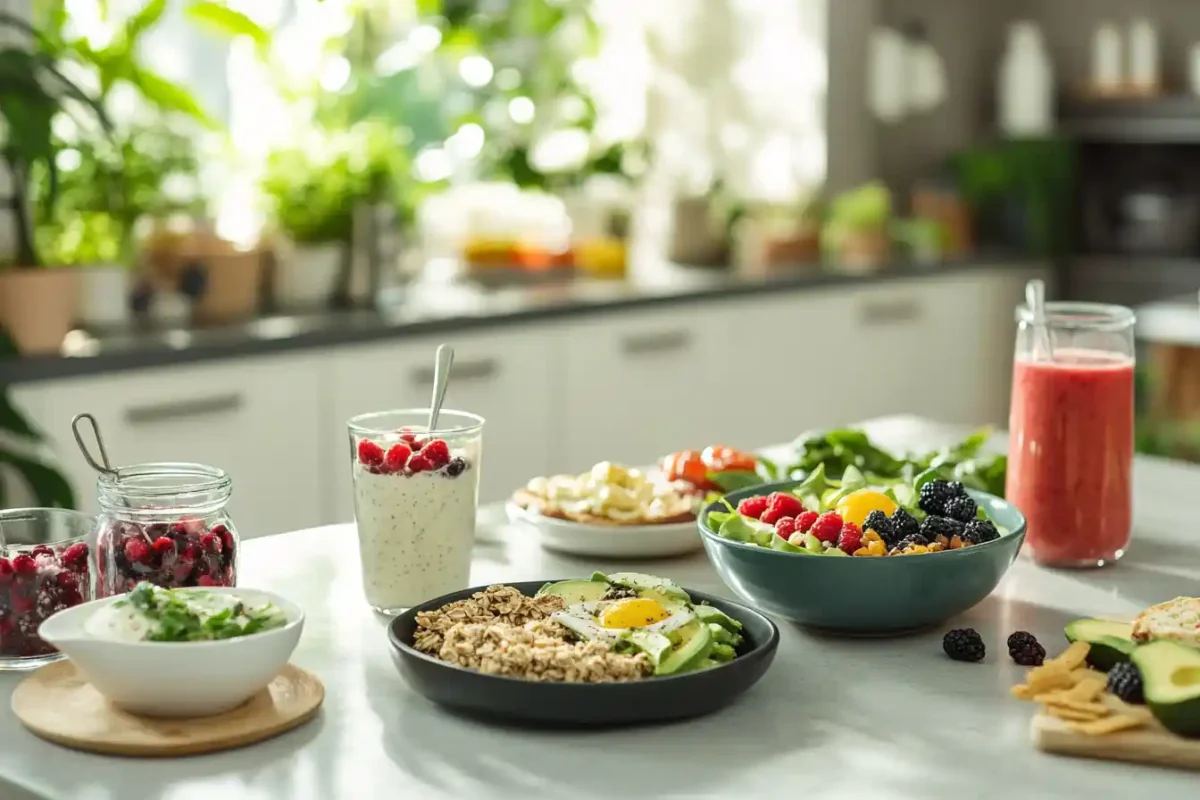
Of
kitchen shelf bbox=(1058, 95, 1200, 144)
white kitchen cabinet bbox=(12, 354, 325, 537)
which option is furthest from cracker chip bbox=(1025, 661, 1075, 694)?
kitchen shelf bbox=(1058, 95, 1200, 144)

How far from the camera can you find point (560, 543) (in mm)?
1721

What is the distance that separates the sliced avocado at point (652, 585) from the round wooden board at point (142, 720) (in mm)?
273

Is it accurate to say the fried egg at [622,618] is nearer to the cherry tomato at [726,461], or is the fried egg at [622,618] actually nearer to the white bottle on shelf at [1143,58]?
the cherry tomato at [726,461]

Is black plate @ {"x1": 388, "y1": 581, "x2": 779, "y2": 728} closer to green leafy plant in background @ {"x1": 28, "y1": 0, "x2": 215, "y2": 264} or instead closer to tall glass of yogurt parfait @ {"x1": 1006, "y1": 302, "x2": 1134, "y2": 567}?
tall glass of yogurt parfait @ {"x1": 1006, "y1": 302, "x2": 1134, "y2": 567}

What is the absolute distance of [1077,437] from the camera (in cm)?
170

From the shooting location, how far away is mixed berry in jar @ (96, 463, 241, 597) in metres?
1.35

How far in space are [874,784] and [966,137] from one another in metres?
4.57

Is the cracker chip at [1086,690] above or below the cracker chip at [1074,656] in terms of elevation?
below

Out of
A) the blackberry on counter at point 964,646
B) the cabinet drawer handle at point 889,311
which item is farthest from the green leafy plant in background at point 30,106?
the cabinet drawer handle at point 889,311

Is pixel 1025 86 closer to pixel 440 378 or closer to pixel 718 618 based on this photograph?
pixel 440 378

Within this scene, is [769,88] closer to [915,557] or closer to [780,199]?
[780,199]

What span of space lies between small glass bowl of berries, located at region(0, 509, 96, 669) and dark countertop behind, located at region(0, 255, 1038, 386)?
1439 mm

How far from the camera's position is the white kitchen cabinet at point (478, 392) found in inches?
126

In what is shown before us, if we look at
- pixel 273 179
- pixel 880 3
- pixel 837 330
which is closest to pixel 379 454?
pixel 273 179
